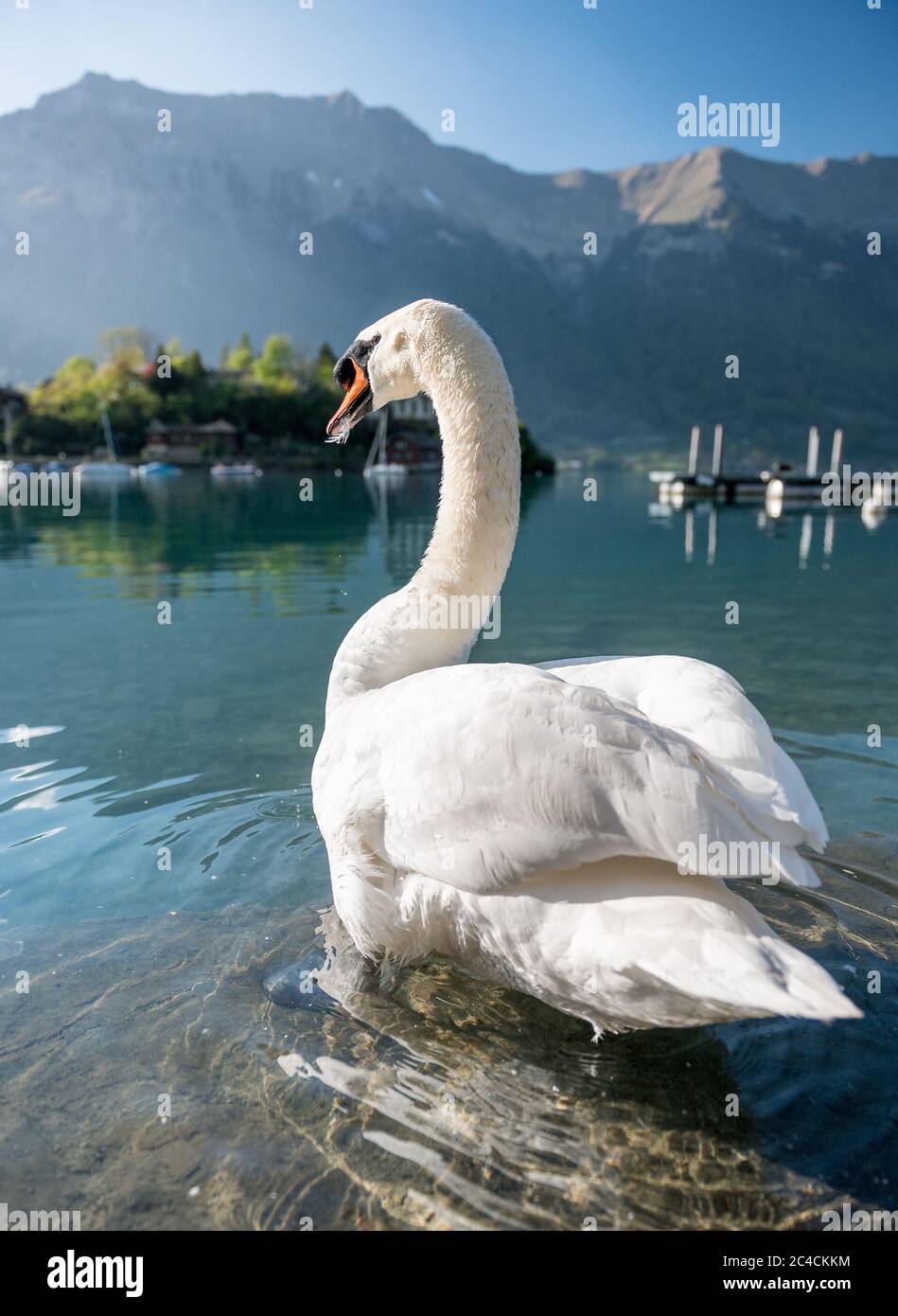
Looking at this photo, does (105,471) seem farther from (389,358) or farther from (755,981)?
(755,981)

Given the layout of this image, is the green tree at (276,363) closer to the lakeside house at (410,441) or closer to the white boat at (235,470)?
the lakeside house at (410,441)

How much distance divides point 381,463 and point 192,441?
27188 mm

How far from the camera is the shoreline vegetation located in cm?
11912

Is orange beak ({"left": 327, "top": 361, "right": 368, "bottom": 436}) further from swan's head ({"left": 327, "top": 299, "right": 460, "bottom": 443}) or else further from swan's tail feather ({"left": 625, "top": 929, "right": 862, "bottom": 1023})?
swan's tail feather ({"left": 625, "top": 929, "right": 862, "bottom": 1023})

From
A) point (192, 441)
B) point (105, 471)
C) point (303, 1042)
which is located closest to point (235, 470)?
point (105, 471)

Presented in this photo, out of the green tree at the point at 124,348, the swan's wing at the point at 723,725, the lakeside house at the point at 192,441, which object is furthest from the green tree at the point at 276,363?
the swan's wing at the point at 723,725

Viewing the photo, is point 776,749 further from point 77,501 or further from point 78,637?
point 77,501

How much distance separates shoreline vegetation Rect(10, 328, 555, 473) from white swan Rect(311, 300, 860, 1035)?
110715 millimetres

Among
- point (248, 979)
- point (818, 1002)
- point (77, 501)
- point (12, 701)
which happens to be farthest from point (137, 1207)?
point (77, 501)

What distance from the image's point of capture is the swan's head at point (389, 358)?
14.9 feet

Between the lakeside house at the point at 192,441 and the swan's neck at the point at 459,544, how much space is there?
396 feet

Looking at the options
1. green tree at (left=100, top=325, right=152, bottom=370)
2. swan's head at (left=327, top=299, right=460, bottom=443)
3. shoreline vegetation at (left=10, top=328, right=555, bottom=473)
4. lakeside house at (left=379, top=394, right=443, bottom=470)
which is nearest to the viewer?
swan's head at (left=327, top=299, right=460, bottom=443)

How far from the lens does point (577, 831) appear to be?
9.35 feet

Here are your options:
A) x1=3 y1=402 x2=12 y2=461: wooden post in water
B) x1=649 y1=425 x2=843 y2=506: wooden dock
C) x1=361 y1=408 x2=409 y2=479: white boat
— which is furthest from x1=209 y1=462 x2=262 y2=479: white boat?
x1=649 y1=425 x2=843 y2=506: wooden dock
